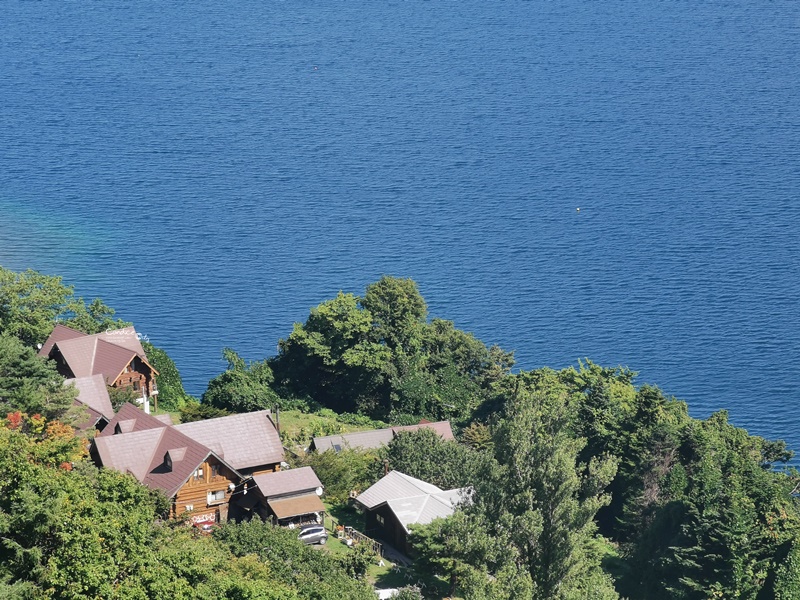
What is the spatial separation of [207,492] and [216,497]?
61 centimetres

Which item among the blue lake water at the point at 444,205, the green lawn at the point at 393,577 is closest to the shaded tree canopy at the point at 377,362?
the blue lake water at the point at 444,205

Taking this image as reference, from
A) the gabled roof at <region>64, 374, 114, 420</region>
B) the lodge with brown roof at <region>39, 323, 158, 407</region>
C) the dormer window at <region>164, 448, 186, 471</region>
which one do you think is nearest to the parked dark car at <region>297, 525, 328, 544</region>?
the dormer window at <region>164, 448, 186, 471</region>

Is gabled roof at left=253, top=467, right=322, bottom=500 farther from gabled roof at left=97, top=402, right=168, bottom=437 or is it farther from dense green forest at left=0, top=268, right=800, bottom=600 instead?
gabled roof at left=97, top=402, right=168, bottom=437

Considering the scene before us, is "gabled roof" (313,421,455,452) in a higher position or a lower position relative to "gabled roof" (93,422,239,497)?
higher

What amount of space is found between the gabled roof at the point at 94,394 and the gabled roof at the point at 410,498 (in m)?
15.1

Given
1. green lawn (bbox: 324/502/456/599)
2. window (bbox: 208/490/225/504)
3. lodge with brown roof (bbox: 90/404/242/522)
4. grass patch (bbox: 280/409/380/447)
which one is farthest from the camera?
grass patch (bbox: 280/409/380/447)

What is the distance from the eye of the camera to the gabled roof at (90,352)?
243 feet

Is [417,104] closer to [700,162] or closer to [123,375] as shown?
[700,162]

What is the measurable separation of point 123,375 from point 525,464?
1316 inches

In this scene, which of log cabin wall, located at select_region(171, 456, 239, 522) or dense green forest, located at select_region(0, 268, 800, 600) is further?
log cabin wall, located at select_region(171, 456, 239, 522)

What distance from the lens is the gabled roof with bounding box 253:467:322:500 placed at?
5934 cm

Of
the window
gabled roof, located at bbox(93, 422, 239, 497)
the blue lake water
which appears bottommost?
the window

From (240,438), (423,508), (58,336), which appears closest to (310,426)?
(58,336)

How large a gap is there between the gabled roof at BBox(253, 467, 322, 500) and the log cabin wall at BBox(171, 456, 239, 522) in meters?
1.56
